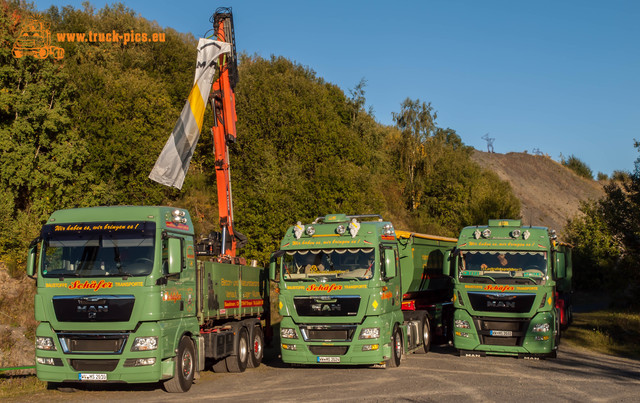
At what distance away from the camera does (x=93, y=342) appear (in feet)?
39.9

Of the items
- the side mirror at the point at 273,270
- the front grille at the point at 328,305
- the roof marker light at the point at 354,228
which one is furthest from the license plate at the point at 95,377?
the roof marker light at the point at 354,228

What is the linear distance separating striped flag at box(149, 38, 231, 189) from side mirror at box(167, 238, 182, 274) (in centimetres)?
444

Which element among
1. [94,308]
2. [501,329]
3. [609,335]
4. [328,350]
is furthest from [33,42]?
[609,335]

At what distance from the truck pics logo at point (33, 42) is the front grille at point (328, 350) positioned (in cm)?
2839

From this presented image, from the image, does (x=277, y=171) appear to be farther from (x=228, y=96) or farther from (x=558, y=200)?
(x=558, y=200)

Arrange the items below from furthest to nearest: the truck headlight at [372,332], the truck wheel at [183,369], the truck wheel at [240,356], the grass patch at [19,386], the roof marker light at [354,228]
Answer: the truck wheel at [240,356], the roof marker light at [354,228], the truck headlight at [372,332], the grass patch at [19,386], the truck wheel at [183,369]

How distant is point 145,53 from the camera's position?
187 ft

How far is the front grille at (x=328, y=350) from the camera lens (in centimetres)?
1521

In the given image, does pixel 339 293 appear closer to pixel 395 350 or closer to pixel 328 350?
pixel 328 350

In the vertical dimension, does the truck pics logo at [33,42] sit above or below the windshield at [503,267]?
above

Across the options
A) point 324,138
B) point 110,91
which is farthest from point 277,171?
point 110,91

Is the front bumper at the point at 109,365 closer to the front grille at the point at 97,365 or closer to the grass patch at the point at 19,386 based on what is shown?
the front grille at the point at 97,365

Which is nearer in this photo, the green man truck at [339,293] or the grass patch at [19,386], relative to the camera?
the grass patch at [19,386]

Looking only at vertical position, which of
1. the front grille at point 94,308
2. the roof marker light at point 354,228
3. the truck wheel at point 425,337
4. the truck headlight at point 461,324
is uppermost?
the roof marker light at point 354,228
